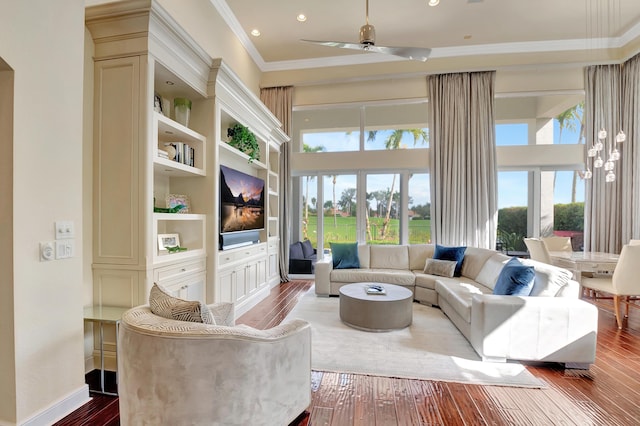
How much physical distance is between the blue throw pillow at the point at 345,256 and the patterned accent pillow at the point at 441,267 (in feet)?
3.71

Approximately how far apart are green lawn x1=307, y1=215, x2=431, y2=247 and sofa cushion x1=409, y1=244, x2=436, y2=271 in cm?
80

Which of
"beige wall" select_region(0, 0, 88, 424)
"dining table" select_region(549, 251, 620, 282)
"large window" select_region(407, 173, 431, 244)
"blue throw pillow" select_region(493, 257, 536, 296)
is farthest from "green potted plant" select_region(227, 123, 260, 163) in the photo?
"dining table" select_region(549, 251, 620, 282)

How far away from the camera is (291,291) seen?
517 cm

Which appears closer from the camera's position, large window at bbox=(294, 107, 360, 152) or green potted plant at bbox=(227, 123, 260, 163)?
green potted plant at bbox=(227, 123, 260, 163)

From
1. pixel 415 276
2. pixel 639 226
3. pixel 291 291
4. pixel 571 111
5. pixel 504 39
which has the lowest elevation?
pixel 291 291

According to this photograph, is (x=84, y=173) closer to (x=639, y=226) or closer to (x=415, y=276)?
(x=415, y=276)

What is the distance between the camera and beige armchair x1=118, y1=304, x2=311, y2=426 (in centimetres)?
140

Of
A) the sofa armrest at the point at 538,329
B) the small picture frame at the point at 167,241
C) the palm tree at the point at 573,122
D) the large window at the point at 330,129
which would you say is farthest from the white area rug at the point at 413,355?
the palm tree at the point at 573,122

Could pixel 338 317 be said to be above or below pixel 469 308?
below

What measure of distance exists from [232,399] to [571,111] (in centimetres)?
732

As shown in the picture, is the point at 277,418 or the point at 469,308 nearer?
the point at 277,418

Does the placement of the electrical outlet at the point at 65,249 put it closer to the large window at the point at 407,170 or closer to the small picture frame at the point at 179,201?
the small picture frame at the point at 179,201

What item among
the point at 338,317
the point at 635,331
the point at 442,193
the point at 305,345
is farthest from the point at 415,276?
the point at 305,345

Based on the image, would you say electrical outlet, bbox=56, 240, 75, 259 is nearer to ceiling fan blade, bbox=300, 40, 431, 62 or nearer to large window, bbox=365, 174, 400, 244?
ceiling fan blade, bbox=300, 40, 431, 62
